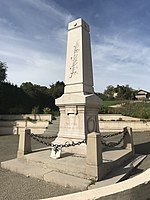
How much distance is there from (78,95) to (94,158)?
8.94ft

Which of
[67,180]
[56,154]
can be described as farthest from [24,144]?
[67,180]

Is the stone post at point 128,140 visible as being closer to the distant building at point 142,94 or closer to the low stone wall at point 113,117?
the low stone wall at point 113,117

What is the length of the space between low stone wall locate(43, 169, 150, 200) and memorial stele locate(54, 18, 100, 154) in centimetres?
337

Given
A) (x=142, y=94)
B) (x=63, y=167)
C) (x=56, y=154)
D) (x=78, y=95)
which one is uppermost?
(x=142, y=94)

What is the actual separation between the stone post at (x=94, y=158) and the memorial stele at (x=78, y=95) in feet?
4.94

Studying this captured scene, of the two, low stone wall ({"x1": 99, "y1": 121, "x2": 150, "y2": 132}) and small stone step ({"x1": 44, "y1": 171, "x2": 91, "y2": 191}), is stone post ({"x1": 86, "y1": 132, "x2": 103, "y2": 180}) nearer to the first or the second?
small stone step ({"x1": 44, "y1": 171, "x2": 91, "y2": 191})

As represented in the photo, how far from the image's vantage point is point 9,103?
82.0 ft

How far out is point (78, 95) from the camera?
706cm

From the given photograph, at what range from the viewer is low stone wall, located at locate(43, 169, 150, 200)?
2.77 meters

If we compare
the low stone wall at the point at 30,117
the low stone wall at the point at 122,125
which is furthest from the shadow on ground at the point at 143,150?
the low stone wall at the point at 30,117

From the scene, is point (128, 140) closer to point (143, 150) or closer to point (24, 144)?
point (143, 150)

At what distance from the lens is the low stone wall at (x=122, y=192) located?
277cm

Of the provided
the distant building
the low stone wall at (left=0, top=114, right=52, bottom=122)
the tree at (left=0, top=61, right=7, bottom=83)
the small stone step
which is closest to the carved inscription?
the small stone step

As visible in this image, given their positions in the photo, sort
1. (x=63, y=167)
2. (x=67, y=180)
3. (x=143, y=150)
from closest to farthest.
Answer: (x=67, y=180) < (x=63, y=167) < (x=143, y=150)
